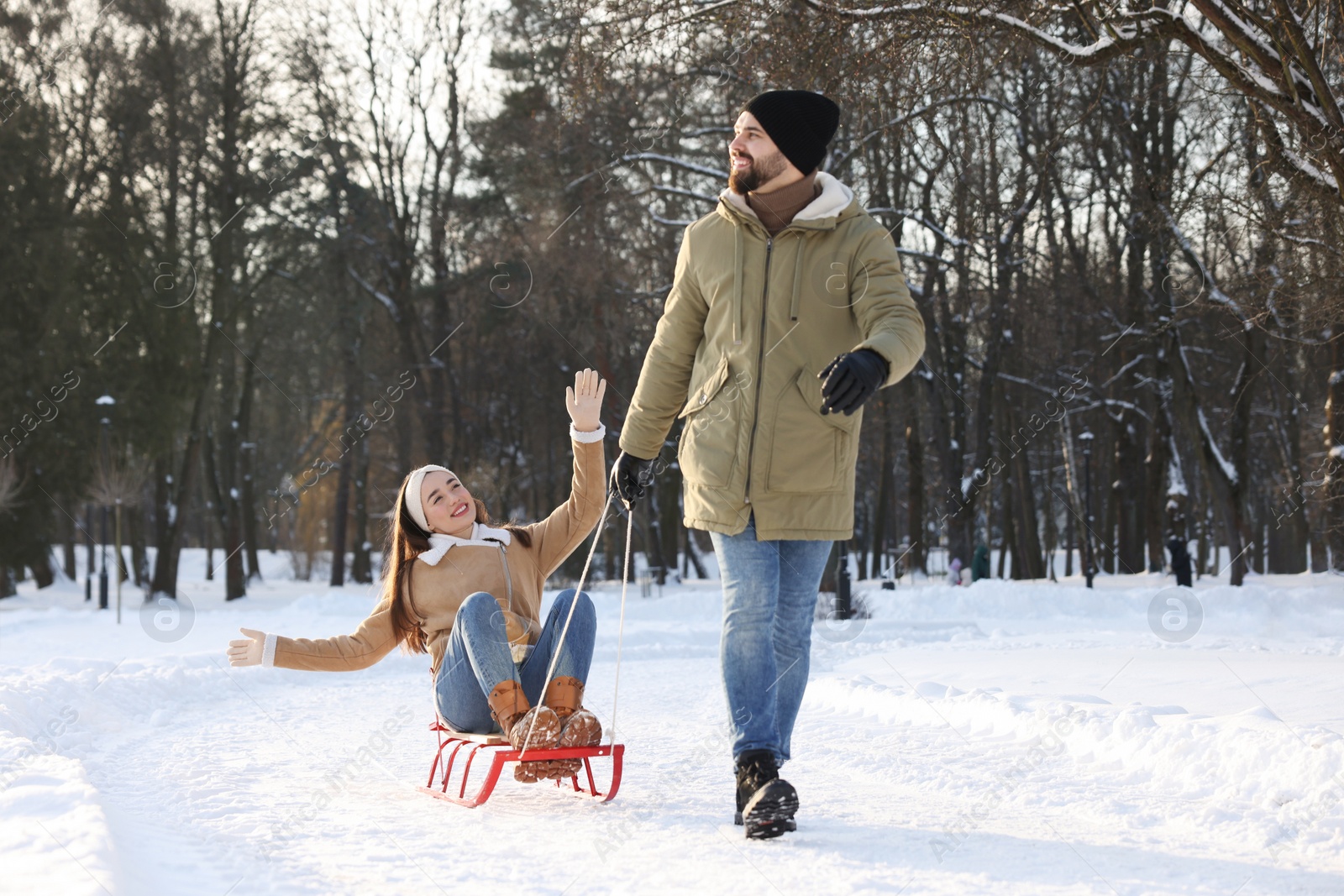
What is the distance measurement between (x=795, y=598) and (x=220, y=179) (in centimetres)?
2458

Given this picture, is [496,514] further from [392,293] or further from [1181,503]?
[1181,503]

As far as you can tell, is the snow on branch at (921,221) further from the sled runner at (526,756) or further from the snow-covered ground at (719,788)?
the sled runner at (526,756)

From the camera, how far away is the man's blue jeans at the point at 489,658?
15.9 feet

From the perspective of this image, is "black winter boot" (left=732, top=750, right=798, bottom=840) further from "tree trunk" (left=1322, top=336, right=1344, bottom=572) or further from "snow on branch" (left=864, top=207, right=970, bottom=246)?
"snow on branch" (left=864, top=207, right=970, bottom=246)

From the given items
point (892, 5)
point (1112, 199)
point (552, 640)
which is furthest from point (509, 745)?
point (1112, 199)

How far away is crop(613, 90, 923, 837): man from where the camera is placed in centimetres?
438

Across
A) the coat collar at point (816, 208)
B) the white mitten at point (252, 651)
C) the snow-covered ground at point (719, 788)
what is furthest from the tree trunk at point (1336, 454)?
the white mitten at point (252, 651)

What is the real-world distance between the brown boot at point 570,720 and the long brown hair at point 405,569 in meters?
0.82

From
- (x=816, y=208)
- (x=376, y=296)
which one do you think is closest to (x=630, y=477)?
(x=816, y=208)

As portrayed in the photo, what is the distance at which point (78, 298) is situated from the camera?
28.8m

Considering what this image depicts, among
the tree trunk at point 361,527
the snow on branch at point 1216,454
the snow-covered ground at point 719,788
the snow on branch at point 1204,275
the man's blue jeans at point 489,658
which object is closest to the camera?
the snow-covered ground at point 719,788

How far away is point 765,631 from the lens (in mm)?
4410

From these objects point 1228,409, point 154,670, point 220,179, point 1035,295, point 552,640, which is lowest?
point 154,670

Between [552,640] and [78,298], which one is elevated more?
[78,298]
